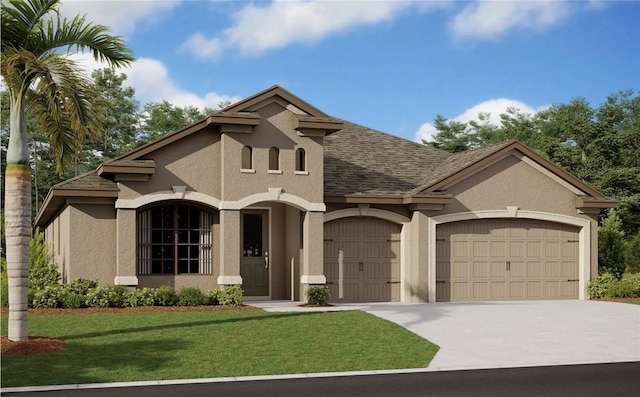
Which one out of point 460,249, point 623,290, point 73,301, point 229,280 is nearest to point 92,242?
point 73,301

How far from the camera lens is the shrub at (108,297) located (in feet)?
67.4

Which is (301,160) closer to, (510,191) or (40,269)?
(510,191)

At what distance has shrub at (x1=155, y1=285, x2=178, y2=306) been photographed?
2125 cm

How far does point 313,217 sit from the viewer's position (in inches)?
907

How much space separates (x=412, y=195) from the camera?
79.2ft

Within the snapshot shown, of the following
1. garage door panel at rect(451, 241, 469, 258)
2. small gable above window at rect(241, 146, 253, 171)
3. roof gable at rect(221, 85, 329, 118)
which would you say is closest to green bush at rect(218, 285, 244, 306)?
small gable above window at rect(241, 146, 253, 171)

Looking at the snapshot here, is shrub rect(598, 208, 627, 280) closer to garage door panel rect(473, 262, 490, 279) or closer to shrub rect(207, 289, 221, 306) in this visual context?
garage door panel rect(473, 262, 490, 279)

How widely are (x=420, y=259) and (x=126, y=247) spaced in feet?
28.6

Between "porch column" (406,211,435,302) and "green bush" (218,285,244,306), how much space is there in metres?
5.77

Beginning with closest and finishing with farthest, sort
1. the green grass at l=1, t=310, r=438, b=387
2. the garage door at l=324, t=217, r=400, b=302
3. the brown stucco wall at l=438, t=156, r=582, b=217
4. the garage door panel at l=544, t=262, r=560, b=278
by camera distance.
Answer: the green grass at l=1, t=310, r=438, b=387 < the garage door at l=324, t=217, r=400, b=302 < the brown stucco wall at l=438, t=156, r=582, b=217 < the garage door panel at l=544, t=262, r=560, b=278

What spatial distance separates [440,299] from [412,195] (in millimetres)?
3414

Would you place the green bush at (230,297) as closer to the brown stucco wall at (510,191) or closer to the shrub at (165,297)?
the shrub at (165,297)

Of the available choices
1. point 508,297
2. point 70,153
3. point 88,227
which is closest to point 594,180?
point 508,297

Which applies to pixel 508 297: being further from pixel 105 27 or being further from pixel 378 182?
pixel 105 27
